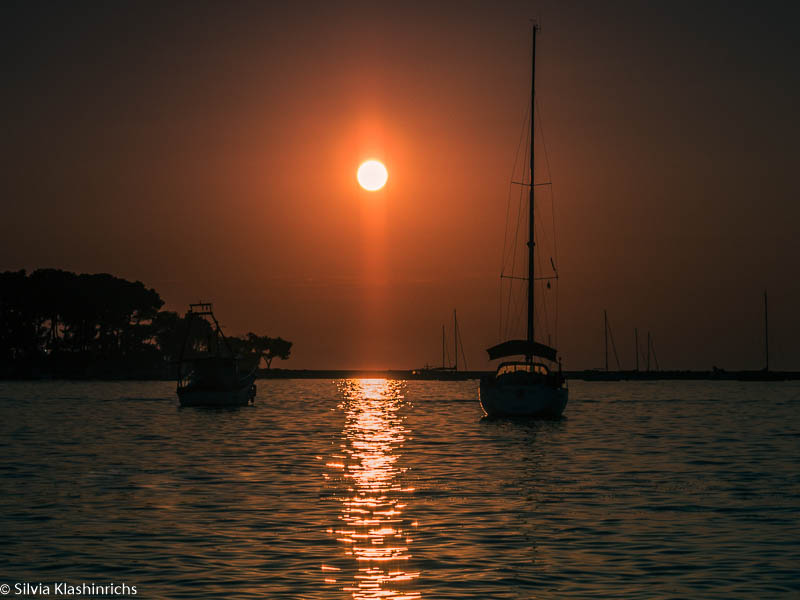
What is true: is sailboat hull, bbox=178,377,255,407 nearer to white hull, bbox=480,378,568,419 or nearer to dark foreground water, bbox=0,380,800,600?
white hull, bbox=480,378,568,419

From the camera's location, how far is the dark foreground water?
61.2 feet

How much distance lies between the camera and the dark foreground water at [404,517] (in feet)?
61.2

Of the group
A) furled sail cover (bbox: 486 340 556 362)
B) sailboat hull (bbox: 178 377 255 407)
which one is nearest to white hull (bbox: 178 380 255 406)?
sailboat hull (bbox: 178 377 255 407)

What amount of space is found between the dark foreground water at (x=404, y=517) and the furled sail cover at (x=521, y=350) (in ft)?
53.4

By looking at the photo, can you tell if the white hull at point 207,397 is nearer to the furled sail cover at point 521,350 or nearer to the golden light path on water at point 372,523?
the furled sail cover at point 521,350

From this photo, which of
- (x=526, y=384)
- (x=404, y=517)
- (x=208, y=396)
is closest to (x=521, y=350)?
(x=526, y=384)

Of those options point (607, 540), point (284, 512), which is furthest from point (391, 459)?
point (607, 540)

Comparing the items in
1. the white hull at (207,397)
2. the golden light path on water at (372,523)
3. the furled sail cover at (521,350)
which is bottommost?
the golden light path on water at (372,523)

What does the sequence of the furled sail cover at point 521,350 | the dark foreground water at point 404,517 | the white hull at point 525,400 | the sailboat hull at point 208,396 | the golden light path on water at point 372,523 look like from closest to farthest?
1. the golden light path on water at point 372,523
2. the dark foreground water at point 404,517
3. the white hull at point 525,400
4. the furled sail cover at point 521,350
5. the sailboat hull at point 208,396

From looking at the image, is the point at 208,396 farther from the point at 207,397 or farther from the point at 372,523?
the point at 372,523

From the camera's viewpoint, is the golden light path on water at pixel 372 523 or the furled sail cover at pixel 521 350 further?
the furled sail cover at pixel 521 350

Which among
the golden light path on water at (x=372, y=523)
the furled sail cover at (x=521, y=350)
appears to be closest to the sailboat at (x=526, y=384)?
the furled sail cover at (x=521, y=350)

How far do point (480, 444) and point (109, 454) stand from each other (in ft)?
57.1

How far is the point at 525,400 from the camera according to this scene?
65875 millimetres
